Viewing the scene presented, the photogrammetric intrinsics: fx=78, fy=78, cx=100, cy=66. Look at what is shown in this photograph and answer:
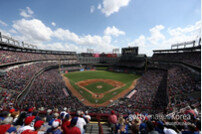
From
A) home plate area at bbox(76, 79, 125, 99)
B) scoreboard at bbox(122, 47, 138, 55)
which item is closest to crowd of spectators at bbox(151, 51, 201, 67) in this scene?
scoreboard at bbox(122, 47, 138, 55)

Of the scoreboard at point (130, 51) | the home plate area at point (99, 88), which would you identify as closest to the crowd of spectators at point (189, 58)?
the scoreboard at point (130, 51)

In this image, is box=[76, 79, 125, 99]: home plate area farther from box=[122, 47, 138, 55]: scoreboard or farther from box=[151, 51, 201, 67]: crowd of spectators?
box=[122, 47, 138, 55]: scoreboard

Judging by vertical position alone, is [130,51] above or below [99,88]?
above

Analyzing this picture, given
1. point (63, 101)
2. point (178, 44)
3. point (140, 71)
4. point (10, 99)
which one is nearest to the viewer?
Answer: point (10, 99)

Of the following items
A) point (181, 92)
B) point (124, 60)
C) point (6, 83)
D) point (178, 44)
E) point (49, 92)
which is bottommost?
point (49, 92)

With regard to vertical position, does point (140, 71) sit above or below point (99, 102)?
above

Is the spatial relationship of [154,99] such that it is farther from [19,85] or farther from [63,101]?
[19,85]

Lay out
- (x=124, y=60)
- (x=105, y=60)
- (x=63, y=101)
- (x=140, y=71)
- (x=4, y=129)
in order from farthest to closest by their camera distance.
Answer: (x=105, y=60)
(x=124, y=60)
(x=140, y=71)
(x=63, y=101)
(x=4, y=129)

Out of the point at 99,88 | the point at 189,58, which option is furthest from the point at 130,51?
the point at 99,88

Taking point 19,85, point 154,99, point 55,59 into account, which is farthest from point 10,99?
point 55,59

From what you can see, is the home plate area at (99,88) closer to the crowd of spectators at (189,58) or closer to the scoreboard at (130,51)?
the crowd of spectators at (189,58)

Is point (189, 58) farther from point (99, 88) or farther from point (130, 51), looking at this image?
point (99, 88)
